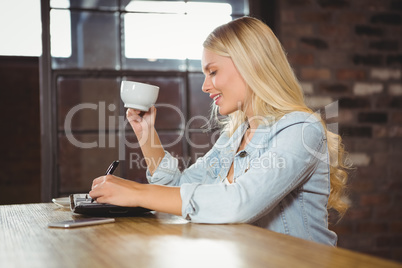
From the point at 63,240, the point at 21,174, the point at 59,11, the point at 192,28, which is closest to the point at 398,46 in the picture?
the point at 192,28

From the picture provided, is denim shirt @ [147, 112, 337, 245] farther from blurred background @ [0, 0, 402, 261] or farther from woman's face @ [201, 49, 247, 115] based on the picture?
blurred background @ [0, 0, 402, 261]

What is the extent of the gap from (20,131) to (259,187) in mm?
6794

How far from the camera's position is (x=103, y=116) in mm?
2633

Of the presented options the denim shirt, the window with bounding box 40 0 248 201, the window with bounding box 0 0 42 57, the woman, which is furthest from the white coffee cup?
the window with bounding box 0 0 42 57

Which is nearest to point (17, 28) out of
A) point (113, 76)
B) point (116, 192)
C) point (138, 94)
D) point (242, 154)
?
point (113, 76)

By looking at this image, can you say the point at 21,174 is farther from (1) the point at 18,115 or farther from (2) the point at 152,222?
(2) the point at 152,222

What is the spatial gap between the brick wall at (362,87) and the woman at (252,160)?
1.16 meters

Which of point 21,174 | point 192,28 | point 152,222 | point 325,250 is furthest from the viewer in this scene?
point 21,174

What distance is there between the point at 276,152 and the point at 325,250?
44cm

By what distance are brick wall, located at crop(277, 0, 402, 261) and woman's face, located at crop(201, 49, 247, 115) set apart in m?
1.30

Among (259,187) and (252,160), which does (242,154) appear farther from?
(259,187)

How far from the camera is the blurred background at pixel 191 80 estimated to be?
8.44ft

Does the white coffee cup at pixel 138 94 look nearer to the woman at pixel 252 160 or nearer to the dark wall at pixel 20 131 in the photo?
the woman at pixel 252 160

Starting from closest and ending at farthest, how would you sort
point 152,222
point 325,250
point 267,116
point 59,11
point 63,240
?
point 325,250 → point 63,240 → point 152,222 → point 267,116 → point 59,11
